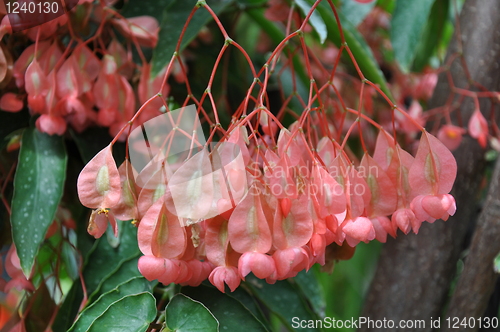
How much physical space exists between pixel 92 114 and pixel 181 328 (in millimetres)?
267

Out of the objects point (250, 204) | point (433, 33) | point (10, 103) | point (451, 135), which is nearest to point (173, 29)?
point (10, 103)

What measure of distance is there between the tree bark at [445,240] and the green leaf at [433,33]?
0.27 ft

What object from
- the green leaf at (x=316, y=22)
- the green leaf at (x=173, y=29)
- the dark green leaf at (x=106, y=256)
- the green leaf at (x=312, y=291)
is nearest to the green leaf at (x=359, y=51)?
the green leaf at (x=316, y=22)

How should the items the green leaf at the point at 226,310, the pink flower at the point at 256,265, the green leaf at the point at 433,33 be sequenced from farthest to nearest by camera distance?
the green leaf at the point at 433,33 → the green leaf at the point at 226,310 → the pink flower at the point at 256,265

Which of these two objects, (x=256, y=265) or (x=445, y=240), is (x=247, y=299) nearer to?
(x=256, y=265)

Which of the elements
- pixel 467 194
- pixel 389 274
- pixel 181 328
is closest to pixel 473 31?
pixel 467 194

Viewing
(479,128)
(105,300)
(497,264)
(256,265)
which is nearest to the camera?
(256,265)

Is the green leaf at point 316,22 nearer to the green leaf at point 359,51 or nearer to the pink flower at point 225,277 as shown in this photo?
the green leaf at point 359,51

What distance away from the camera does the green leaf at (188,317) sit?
0.39 metres

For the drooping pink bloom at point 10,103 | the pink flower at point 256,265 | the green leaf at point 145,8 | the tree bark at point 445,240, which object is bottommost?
the tree bark at point 445,240

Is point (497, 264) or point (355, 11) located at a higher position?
point (355, 11)

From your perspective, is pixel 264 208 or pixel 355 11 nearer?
pixel 264 208

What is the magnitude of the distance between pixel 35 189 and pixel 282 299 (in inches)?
12.7

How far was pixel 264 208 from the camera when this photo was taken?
0.35 metres
